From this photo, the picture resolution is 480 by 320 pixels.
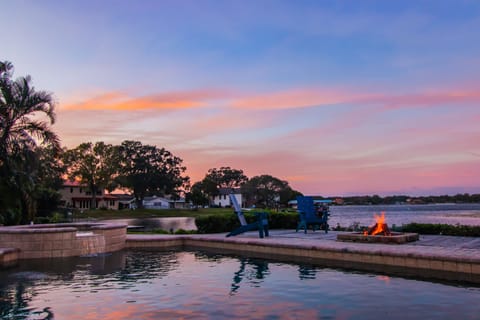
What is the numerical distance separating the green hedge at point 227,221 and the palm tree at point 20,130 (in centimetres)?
737

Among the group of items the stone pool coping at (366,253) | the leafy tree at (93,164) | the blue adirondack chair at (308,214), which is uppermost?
the leafy tree at (93,164)

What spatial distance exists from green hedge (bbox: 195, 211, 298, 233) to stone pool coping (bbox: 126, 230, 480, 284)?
305 centimetres

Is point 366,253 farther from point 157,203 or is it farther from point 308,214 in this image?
point 157,203

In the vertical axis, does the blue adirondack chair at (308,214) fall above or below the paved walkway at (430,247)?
above

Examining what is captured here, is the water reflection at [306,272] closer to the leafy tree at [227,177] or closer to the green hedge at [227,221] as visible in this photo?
the green hedge at [227,221]

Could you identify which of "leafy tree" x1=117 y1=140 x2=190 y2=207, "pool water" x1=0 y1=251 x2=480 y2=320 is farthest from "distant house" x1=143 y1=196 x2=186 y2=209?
"pool water" x1=0 y1=251 x2=480 y2=320

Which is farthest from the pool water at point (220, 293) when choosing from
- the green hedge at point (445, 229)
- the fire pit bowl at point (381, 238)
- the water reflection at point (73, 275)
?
the green hedge at point (445, 229)

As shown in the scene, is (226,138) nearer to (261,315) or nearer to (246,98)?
(246,98)

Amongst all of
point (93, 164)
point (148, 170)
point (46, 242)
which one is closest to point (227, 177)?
point (148, 170)

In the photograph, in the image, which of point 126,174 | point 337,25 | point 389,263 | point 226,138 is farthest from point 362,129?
point 126,174

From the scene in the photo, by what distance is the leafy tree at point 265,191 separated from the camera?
105000 mm

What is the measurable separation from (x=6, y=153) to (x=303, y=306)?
15.4m

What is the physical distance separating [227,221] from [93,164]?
49.5m

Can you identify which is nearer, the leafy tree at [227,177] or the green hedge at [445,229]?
the green hedge at [445,229]
